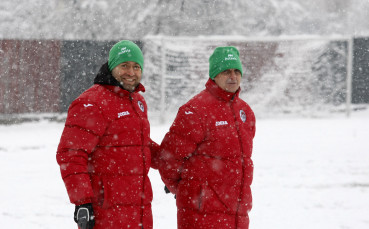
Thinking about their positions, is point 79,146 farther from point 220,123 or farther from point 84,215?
point 220,123

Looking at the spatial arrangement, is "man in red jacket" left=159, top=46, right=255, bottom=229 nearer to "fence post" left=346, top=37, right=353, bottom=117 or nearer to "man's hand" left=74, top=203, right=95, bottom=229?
"man's hand" left=74, top=203, right=95, bottom=229

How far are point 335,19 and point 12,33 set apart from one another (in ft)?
55.7

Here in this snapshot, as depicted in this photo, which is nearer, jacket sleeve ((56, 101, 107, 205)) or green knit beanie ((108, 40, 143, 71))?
jacket sleeve ((56, 101, 107, 205))

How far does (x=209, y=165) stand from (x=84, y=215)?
817 millimetres

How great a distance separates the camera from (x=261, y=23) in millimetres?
21172

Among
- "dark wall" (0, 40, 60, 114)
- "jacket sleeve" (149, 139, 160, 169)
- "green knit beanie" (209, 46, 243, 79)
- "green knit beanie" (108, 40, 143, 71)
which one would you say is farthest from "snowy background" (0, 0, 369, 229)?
"green knit beanie" (108, 40, 143, 71)

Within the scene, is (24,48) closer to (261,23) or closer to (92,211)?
(92,211)

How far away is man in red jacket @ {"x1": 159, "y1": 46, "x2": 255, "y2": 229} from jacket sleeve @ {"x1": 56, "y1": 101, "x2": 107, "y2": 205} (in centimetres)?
53

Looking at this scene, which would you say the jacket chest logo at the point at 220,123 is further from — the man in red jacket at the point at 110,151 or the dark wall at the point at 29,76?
the dark wall at the point at 29,76

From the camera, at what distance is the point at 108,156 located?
2.60 metres

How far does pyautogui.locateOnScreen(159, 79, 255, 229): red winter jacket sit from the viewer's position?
2.77m

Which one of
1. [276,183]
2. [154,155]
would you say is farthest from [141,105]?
[276,183]

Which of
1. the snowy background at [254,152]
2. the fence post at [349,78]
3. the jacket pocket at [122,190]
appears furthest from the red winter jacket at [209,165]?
the fence post at [349,78]

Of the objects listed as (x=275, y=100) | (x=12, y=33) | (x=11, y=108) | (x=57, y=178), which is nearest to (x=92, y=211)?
(x=57, y=178)
